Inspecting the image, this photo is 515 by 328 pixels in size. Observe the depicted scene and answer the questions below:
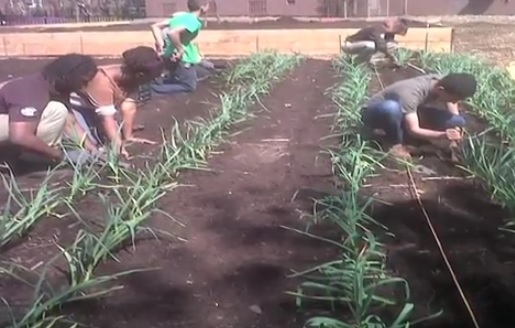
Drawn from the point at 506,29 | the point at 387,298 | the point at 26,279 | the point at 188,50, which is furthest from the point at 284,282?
the point at 506,29

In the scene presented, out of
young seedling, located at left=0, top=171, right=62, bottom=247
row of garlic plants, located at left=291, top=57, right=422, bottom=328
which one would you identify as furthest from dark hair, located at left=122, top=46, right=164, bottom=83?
row of garlic plants, located at left=291, top=57, right=422, bottom=328

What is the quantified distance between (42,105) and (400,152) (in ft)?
7.12

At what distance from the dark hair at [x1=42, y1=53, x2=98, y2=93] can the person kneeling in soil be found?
180cm

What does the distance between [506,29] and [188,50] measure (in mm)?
6173

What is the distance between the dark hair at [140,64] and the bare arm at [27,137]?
0.80 m

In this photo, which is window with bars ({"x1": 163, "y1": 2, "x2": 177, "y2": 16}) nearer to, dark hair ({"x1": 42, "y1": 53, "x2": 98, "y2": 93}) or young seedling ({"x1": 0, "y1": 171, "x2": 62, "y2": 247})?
dark hair ({"x1": 42, "y1": 53, "x2": 98, "y2": 93})

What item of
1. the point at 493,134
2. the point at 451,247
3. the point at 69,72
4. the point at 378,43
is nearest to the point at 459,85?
the point at 493,134

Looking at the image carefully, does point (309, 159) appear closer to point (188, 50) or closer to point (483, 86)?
point (483, 86)

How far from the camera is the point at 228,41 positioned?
1226cm

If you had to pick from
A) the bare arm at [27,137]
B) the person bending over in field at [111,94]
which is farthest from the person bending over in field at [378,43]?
the bare arm at [27,137]

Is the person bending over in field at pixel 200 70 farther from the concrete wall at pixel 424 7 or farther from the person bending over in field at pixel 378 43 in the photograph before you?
the concrete wall at pixel 424 7

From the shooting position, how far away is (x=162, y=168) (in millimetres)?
4227

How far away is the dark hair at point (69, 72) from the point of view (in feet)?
14.2

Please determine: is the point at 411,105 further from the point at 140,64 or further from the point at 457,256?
the point at 457,256
